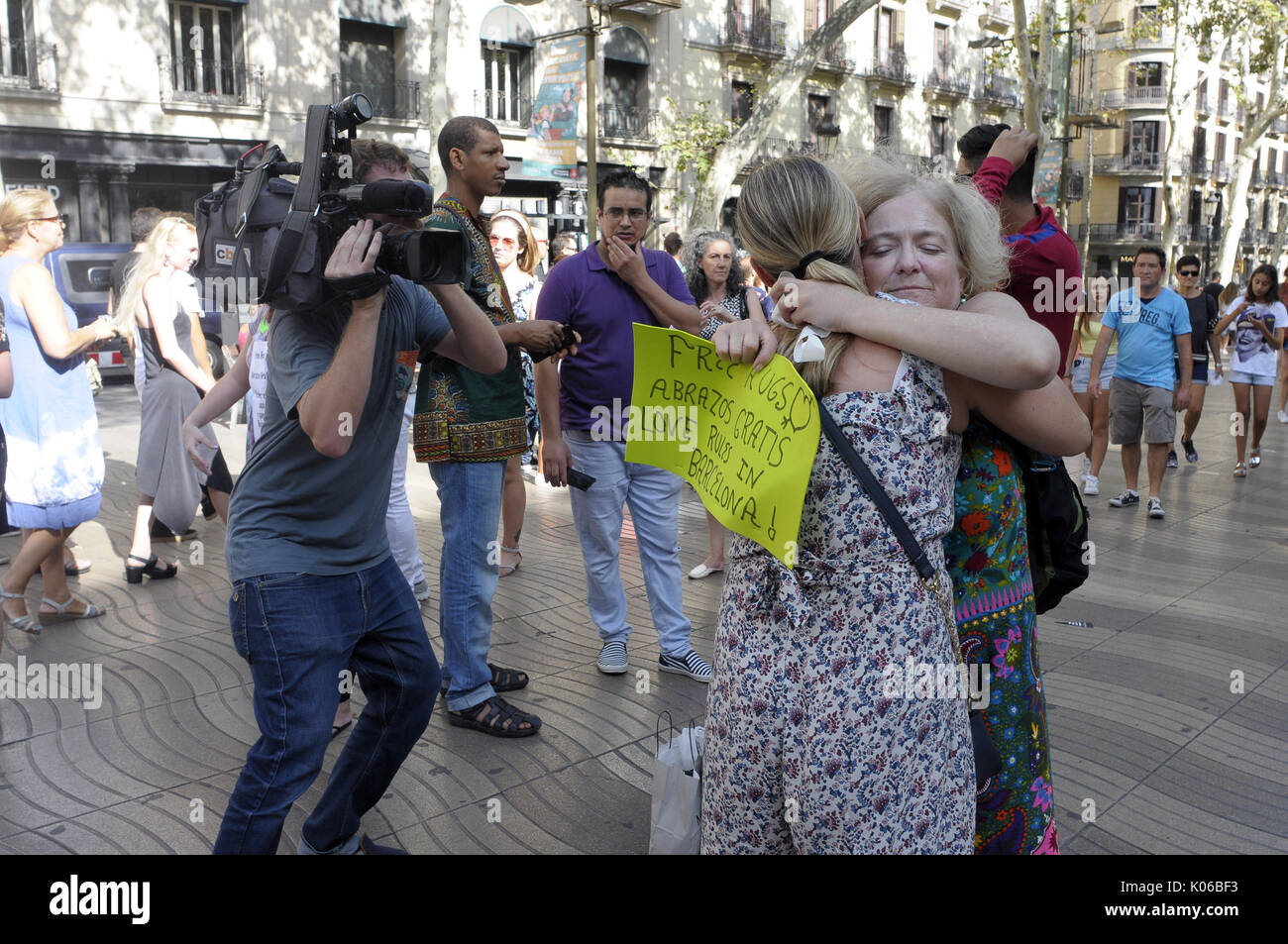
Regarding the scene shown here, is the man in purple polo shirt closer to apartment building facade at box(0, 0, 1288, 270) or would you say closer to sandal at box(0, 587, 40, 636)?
sandal at box(0, 587, 40, 636)

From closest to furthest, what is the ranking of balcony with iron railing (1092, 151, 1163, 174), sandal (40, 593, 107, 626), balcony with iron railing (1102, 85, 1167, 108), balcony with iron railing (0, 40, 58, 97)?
sandal (40, 593, 107, 626) → balcony with iron railing (0, 40, 58, 97) → balcony with iron railing (1102, 85, 1167, 108) → balcony with iron railing (1092, 151, 1163, 174)

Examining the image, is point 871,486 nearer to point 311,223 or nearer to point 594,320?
point 311,223

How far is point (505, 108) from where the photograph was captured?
86.2 ft

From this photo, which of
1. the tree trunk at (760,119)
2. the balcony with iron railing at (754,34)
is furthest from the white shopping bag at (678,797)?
the balcony with iron railing at (754,34)

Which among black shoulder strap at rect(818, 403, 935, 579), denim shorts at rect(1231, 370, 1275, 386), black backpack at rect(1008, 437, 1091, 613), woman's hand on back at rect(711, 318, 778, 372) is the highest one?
woman's hand on back at rect(711, 318, 778, 372)

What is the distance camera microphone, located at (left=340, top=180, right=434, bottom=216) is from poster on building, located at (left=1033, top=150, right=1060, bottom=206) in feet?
36.7

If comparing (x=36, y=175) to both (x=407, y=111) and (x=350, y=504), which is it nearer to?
(x=407, y=111)

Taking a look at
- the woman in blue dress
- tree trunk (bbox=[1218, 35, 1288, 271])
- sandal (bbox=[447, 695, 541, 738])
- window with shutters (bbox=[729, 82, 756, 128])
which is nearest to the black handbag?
sandal (bbox=[447, 695, 541, 738])

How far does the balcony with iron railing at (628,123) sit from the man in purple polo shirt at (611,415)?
80.1 ft

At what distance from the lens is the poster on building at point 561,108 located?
43.5 feet

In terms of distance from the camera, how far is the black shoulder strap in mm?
1825

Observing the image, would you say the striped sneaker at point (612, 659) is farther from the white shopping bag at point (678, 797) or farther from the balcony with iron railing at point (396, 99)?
the balcony with iron railing at point (396, 99)

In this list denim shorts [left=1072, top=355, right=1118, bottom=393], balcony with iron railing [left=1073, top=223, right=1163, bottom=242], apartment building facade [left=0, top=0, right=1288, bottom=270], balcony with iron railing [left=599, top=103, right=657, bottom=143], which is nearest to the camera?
denim shorts [left=1072, top=355, right=1118, bottom=393]

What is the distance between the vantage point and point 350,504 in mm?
2664
